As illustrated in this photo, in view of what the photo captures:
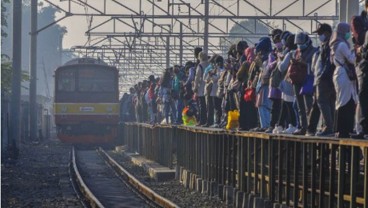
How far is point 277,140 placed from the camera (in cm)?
1392

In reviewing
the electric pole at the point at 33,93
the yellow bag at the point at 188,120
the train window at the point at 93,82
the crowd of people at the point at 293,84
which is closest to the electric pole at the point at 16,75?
the train window at the point at 93,82

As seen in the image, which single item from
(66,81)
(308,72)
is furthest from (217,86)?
(66,81)

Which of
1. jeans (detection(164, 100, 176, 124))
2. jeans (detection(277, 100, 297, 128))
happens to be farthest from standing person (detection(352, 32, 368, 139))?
jeans (detection(164, 100, 176, 124))

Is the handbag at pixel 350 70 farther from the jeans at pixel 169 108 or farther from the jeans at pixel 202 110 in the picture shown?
the jeans at pixel 169 108

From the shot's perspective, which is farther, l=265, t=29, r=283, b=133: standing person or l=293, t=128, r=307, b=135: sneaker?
l=265, t=29, r=283, b=133: standing person

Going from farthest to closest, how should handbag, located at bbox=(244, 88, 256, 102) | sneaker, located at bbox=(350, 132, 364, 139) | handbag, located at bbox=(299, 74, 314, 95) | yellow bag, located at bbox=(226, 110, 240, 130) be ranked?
yellow bag, located at bbox=(226, 110, 240, 130)
handbag, located at bbox=(244, 88, 256, 102)
handbag, located at bbox=(299, 74, 314, 95)
sneaker, located at bbox=(350, 132, 364, 139)

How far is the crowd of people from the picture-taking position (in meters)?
11.7

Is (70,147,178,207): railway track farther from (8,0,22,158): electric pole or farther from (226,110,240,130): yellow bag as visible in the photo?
(8,0,22,158): electric pole

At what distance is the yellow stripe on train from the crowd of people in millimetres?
17226

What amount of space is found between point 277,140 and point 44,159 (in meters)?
19.5

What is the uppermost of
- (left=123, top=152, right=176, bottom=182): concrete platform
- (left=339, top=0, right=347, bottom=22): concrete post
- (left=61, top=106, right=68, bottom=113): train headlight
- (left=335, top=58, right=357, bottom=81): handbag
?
(left=339, top=0, right=347, bottom=22): concrete post

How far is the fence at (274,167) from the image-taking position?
11.1 meters

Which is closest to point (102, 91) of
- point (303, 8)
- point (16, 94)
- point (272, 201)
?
point (16, 94)

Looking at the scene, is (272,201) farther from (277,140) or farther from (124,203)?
(124,203)
